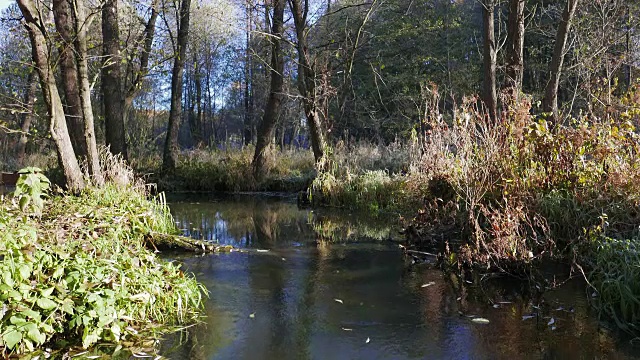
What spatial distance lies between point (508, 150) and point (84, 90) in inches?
247

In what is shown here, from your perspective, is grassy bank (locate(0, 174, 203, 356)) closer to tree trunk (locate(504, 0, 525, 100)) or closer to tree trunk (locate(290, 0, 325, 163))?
tree trunk (locate(290, 0, 325, 163))

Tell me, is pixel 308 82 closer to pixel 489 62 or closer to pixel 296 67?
pixel 489 62

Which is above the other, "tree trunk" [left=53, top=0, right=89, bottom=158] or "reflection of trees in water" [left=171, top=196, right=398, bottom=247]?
"tree trunk" [left=53, top=0, right=89, bottom=158]

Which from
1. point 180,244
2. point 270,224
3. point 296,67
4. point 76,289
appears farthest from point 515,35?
point 76,289

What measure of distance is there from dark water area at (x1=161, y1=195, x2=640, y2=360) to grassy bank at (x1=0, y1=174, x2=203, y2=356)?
13.7 inches

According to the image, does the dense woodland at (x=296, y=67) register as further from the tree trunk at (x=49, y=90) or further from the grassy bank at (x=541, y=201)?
the grassy bank at (x=541, y=201)

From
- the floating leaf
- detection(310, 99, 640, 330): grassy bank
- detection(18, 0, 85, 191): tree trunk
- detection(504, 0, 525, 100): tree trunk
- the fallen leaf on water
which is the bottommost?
the fallen leaf on water

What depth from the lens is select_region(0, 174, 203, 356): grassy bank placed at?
3.33 m

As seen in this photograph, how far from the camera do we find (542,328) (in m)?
4.11

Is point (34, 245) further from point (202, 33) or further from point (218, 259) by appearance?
point (202, 33)

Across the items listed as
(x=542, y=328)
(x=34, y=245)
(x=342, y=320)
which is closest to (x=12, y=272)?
(x=34, y=245)

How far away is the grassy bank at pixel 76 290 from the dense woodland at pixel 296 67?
3.50 m

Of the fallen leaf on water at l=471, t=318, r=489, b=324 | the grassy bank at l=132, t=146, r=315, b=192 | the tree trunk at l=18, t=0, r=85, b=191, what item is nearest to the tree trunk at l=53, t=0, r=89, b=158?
the tree trunk at l=18, t=0, r=85, b=191

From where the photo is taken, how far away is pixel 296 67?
18.1 metres
